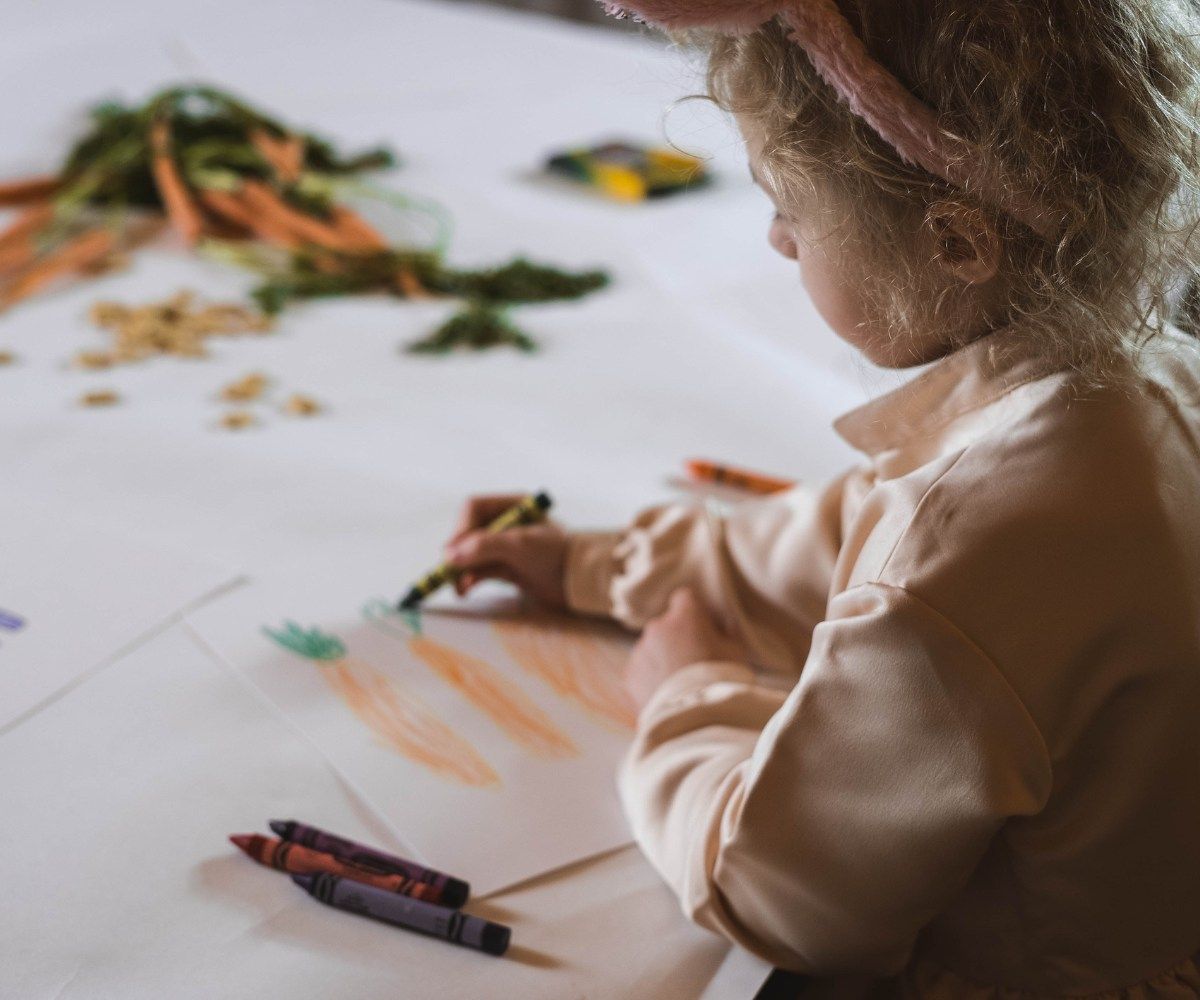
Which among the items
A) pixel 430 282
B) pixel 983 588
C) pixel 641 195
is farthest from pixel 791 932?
pixel 641 195

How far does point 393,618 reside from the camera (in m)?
0.84

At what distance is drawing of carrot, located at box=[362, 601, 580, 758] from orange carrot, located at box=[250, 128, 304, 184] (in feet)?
2.56

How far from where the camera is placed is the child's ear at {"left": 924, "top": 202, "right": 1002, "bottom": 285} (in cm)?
55

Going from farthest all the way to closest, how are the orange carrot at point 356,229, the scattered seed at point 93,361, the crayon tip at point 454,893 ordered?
the orange carrot at point 356,229
the scattered seed at point 93,361
the crayon tip at point 454,893

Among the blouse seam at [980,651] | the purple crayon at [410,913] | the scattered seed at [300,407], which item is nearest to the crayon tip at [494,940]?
the purple crayon at [410,913]

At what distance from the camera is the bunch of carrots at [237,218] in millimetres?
1310

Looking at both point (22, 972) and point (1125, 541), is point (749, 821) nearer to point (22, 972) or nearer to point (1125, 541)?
point (1125, 541)

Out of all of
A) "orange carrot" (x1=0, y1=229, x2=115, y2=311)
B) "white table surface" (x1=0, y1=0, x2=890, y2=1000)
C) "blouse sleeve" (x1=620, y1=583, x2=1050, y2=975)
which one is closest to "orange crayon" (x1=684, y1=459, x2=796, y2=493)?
"white table surface" (x1=0, y1=0, x2=890, y2=1000)

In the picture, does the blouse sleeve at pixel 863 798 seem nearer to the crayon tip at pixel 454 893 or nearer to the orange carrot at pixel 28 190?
the crayon tip at pixel 454 893

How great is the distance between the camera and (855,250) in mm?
592

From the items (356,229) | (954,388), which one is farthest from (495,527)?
(356,229)

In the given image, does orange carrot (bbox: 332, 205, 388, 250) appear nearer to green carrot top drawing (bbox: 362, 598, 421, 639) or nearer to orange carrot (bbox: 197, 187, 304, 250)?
orange carrot (bbox: 197, 187, 304, 250)

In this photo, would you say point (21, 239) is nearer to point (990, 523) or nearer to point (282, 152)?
point (282, 152)

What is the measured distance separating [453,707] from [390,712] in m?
0.04
